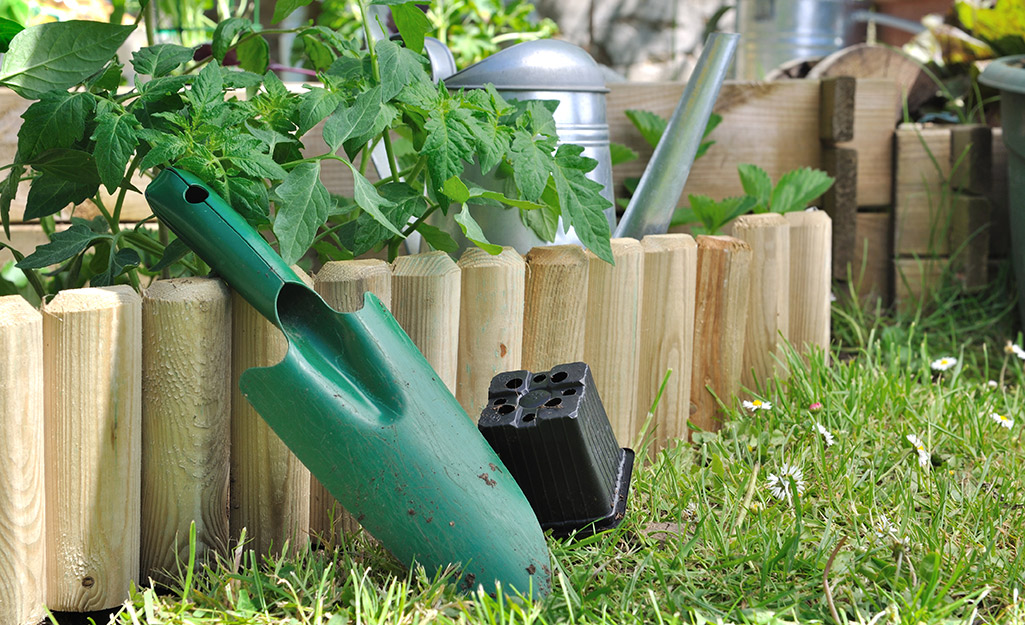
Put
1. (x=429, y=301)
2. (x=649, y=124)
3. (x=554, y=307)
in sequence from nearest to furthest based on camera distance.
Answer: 1. (x=429, y=301)
2. (x=554, y=307)
3. (x=649, y=124)

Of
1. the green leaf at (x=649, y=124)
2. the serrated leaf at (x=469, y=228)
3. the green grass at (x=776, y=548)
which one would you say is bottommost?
the green grass at (x=776, y=548)

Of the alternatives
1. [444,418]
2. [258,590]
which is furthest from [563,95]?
[258,590]

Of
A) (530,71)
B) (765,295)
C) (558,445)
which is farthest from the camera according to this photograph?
A: (765,295)

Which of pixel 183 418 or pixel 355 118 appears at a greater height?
pixel 355 118

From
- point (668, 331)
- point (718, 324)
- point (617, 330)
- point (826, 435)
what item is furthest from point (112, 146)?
point (826, 435)

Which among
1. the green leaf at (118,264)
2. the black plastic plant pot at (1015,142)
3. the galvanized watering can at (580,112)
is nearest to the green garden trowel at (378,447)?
the green leaf at (118,264)

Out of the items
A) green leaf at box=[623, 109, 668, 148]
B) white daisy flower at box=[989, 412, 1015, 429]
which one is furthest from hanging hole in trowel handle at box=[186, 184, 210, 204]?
white daisy flower at box=[989, 412, 1015, 429]

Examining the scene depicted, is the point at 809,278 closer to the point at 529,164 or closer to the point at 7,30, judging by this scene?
the point at 529,164

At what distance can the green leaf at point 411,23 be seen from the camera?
1.13m

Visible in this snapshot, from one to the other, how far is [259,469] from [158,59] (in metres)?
0.50

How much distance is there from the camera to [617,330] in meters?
1.31

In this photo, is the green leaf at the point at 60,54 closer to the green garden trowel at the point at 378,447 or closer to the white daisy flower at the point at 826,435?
the green garden trowel at the point at 378,447

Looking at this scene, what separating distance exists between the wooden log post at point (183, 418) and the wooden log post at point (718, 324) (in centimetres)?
73

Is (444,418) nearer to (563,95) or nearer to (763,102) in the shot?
(563,95)
